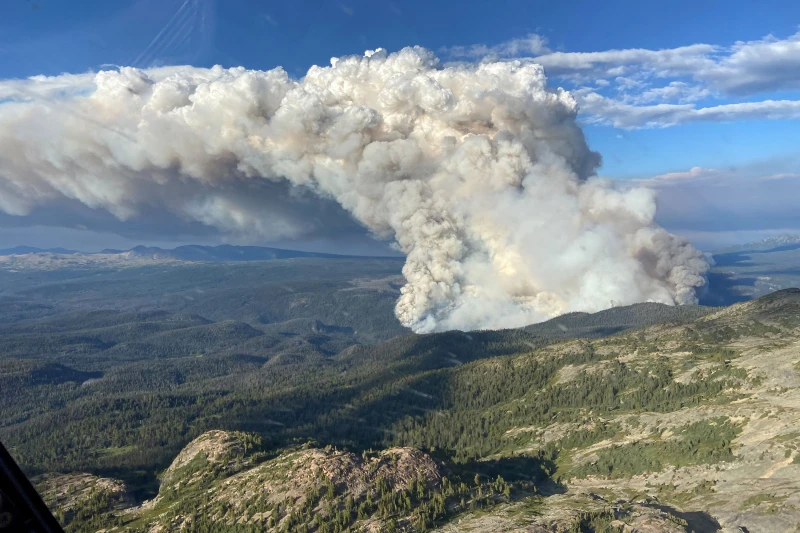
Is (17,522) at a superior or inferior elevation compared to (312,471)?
superior

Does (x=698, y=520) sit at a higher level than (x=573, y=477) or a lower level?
higher

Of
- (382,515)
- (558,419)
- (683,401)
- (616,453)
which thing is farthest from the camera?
(558,419)

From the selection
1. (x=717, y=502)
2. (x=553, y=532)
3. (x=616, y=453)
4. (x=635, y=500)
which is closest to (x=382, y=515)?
(x=553, y=532)

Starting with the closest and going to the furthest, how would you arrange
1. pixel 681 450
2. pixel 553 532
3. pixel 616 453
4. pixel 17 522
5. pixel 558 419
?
pixel 17 522
pixel 553 532
pixel 681 450
pixel 616 453
pixel 558 419

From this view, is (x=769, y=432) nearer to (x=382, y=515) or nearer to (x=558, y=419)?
(x=558, y=419)

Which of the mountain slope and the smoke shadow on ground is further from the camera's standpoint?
the mountain slope

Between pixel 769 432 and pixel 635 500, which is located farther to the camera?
pixel 769 432

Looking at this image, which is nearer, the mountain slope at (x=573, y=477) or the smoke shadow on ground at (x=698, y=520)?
the smoke shadow on ground at (x=698, y=520)

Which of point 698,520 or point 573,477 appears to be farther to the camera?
point 573,477
